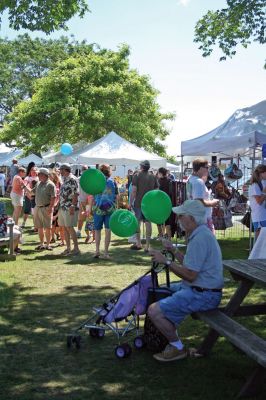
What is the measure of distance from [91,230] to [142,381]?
7.85 m

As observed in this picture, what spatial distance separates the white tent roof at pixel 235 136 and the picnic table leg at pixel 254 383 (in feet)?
21.3

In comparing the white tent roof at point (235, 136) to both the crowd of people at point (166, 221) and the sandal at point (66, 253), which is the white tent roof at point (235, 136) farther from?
the sandal at point (66, 253)

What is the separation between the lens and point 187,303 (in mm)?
4184

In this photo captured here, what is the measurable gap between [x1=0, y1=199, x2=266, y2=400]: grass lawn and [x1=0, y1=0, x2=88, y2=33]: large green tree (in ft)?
26.0

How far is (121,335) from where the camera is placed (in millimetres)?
4879

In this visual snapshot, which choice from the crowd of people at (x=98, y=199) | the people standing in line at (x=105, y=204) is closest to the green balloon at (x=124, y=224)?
the crowd of people at (x=98, y=199)

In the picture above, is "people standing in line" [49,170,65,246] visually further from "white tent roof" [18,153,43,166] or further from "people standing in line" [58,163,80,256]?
"white tent roof" [18,153,43,166]

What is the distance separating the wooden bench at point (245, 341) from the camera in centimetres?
327

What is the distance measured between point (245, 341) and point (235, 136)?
7.01 meters

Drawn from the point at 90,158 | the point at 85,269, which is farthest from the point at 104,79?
the point at 85,269

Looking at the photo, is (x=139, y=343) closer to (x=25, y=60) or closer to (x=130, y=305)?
(x=130, y=305)

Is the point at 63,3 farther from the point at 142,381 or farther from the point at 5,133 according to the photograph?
the point at 5,133

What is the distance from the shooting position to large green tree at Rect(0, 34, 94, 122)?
135ft

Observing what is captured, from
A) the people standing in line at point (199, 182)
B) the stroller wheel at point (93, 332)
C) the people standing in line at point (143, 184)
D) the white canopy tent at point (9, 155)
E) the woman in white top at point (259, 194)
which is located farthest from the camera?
the white canopy tent at point (9, 155)
